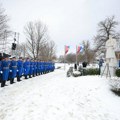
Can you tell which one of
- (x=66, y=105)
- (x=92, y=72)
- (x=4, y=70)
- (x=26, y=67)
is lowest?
(x=66, y=105)

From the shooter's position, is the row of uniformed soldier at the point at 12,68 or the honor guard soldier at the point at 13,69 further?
the honor guard soldier at the point at 13,69

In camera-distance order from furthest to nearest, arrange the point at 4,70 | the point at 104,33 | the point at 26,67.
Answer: the point at 104,33 → the point at 26,67 → the point at 4,70

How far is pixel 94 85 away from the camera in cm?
1062

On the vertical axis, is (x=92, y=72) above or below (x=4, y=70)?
below

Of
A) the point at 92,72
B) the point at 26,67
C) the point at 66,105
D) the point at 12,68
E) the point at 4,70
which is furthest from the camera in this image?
the point at 92,72

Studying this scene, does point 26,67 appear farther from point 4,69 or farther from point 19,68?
point 4,69

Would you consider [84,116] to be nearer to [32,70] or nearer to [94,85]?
[94,85]

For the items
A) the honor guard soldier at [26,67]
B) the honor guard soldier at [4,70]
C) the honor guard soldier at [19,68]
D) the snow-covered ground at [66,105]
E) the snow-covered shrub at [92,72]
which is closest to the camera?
the snow-covered ground at [66,105]

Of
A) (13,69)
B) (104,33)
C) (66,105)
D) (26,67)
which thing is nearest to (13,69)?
(13,69)

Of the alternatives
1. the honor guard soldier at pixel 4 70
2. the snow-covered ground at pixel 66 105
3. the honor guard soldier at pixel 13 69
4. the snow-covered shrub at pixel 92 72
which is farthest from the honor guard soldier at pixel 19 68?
the snow-covered shrub at pixel 92 72

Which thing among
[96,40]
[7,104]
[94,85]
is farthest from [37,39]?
[7,104]

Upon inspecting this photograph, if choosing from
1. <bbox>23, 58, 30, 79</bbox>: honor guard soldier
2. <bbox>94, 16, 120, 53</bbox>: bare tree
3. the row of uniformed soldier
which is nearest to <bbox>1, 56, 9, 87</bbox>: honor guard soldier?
the row of uniformed soldier

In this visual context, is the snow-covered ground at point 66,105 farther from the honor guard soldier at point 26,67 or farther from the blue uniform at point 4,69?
the honor guard soldier at point 26,67

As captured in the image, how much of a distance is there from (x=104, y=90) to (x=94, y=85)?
88 centimetres
